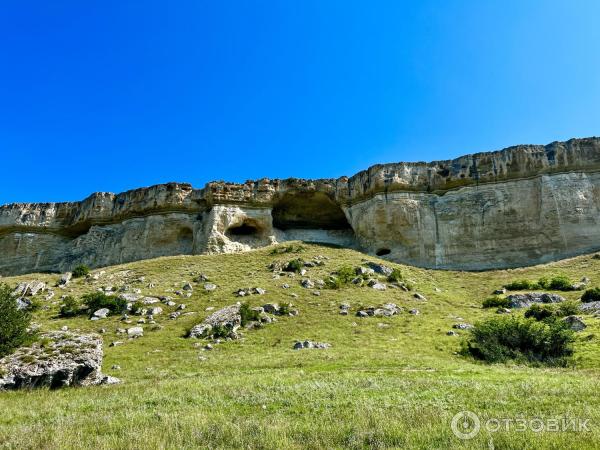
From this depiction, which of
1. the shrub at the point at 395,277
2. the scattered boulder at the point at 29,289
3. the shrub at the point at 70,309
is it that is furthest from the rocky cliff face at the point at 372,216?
the shrub at the point at 70,309

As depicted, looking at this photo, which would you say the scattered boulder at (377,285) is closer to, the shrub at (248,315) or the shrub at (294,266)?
the shrub at (294,266)

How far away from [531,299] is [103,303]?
27.8 meters

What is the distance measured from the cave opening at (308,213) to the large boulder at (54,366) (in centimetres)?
4026

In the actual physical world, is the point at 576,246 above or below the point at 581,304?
above

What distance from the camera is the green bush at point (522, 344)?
16.7 metres

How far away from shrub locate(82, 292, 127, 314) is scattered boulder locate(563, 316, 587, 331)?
2493cm

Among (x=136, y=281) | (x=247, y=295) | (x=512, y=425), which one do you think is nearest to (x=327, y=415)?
(x=512, y=425)

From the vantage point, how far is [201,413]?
336 inches

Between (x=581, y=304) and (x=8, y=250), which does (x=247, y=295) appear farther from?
(x=8, y=250)

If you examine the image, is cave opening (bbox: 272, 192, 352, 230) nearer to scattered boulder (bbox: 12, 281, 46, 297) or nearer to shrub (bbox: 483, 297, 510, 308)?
shrub (bbox: 483, 297, 510, 308)

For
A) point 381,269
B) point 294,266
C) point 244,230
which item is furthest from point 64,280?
point 381,269

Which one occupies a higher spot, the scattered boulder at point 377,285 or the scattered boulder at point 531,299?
the scattered boulder at point 377,285

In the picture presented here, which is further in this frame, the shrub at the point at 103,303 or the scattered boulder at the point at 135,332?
the shrub at the point at 103,303

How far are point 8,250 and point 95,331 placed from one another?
43827 millimetres
